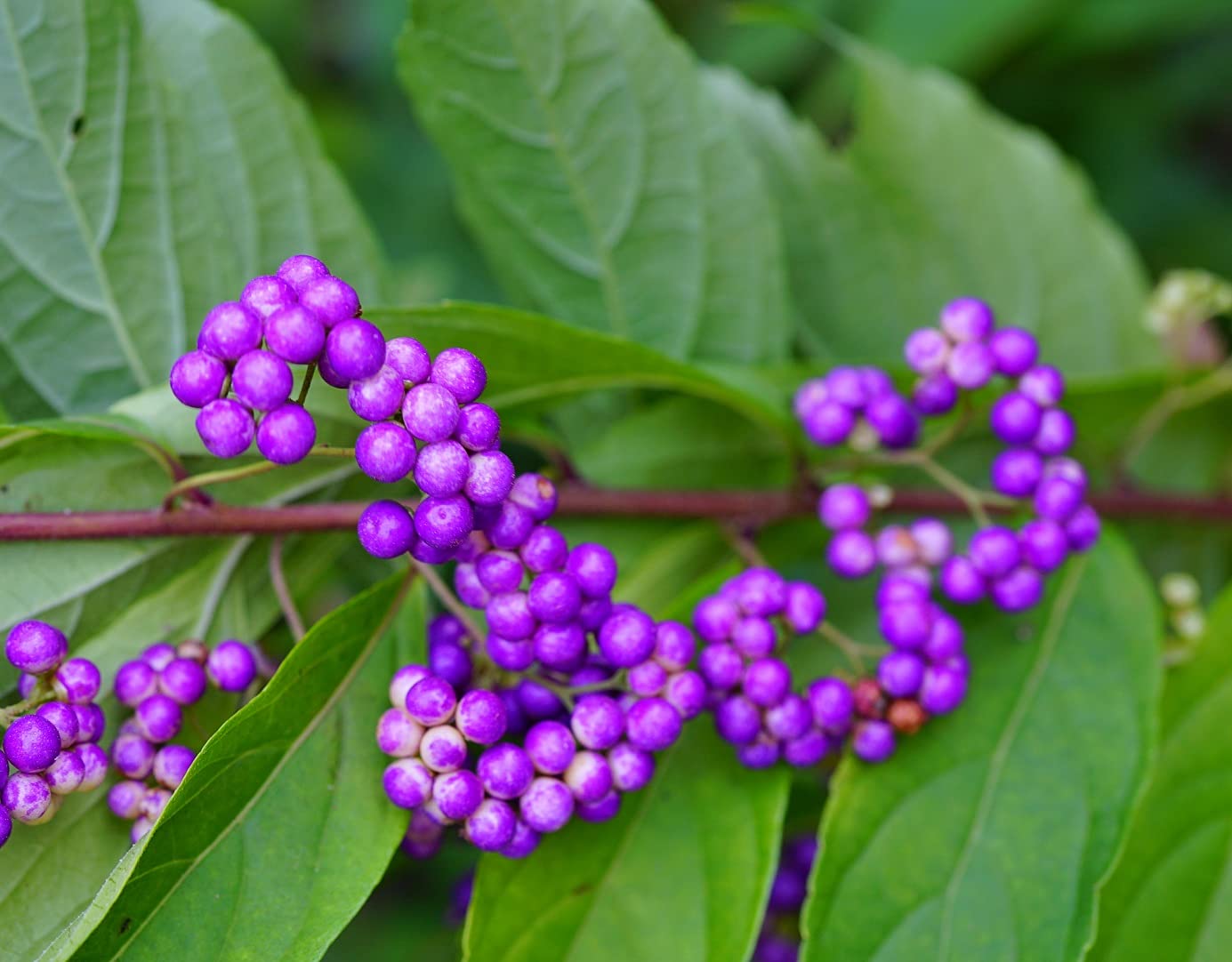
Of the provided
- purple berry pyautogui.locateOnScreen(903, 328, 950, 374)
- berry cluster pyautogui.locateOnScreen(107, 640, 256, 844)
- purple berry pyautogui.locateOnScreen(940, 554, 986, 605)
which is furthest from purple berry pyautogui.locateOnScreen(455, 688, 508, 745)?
purple berry pyautogui.locateOnScreen(903, 328, 950, 374)

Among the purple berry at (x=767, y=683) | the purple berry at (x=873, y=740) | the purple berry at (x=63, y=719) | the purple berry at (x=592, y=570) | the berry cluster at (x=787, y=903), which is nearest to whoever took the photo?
the purple berry at (x=63, y=719)

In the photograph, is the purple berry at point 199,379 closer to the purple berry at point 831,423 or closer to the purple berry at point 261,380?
the purple berry at point 261,380

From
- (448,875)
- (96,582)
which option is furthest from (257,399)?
(448,875)

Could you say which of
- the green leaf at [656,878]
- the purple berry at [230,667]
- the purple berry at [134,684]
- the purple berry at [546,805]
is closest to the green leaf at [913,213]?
the green leaf at [656,878]

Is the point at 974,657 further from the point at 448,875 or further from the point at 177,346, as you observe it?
the point at 448,875

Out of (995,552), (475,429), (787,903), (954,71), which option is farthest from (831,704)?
(954,71)

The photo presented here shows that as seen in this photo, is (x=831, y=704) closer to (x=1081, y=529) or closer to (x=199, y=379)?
(x=1081, y=529)
